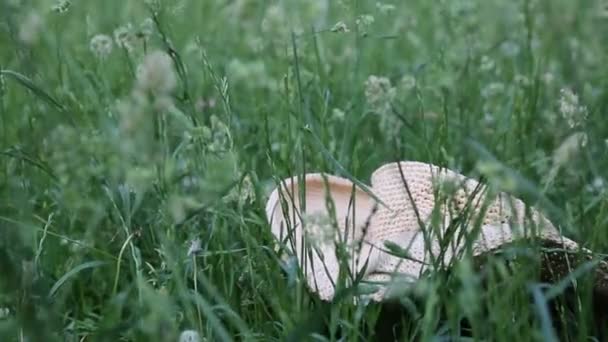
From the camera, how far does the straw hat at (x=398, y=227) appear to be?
127 centimetres

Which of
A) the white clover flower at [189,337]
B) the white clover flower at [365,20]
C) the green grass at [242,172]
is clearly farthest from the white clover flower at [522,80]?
the white clover flower at [189,337]

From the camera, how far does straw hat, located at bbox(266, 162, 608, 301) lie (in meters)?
1.27

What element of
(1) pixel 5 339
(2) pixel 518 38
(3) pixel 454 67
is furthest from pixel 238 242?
(2) pixel 518 38

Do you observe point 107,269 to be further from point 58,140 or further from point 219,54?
point 219,54

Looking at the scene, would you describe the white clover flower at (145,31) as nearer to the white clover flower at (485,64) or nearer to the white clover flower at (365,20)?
the white clover flower at (365,20)

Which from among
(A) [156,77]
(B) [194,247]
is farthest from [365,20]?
(A) [156,77]

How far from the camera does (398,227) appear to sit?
1821 millimetres

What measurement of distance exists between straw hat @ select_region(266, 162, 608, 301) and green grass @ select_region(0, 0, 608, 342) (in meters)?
0.04

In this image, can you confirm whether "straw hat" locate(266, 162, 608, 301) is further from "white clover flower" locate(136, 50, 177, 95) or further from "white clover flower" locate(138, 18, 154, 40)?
"white clover flower" locate(136, 50, 177, 95)

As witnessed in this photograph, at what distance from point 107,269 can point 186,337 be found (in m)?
0.62

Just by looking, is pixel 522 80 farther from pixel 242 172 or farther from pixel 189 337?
pixel 189 337

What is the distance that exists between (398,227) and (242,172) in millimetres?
283

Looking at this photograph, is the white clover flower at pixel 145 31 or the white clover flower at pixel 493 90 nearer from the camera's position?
the white clover flower at pixel 145 31

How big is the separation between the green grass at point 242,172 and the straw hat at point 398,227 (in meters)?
0.04
